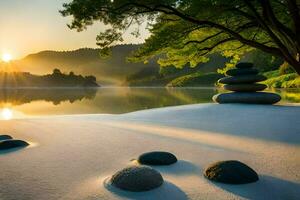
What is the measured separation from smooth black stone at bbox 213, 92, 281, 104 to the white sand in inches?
107

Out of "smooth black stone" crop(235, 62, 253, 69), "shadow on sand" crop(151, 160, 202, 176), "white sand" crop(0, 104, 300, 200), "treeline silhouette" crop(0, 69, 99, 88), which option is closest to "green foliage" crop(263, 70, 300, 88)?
"smooth black stone" crop(235, 62, 253, 69)

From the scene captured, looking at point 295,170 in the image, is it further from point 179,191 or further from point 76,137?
point 76,137

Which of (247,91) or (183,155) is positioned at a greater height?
(247,91)

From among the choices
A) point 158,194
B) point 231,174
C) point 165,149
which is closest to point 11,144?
point 165,149

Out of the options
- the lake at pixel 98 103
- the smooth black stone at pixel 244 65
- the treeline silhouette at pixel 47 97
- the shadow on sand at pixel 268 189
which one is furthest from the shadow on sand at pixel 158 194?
the treeline silhouette at pixel 47 97

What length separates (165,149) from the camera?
9.41 metres

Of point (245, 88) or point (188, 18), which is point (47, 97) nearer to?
point (245, 88)

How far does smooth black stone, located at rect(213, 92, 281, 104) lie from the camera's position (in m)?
18.4

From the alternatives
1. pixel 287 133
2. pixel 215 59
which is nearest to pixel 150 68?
pixel 215 59

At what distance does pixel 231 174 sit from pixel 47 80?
9010 cm

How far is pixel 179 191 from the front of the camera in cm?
610

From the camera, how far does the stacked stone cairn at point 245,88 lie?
1847 cm

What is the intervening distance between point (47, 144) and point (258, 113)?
352 inches

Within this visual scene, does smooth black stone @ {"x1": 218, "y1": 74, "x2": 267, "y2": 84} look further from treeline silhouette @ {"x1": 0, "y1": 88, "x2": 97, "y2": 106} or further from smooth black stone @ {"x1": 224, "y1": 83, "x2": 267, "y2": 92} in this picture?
treeline silhouette @ {"x1": 0, "y1": 88, "x2": 97, "y2": 106}
